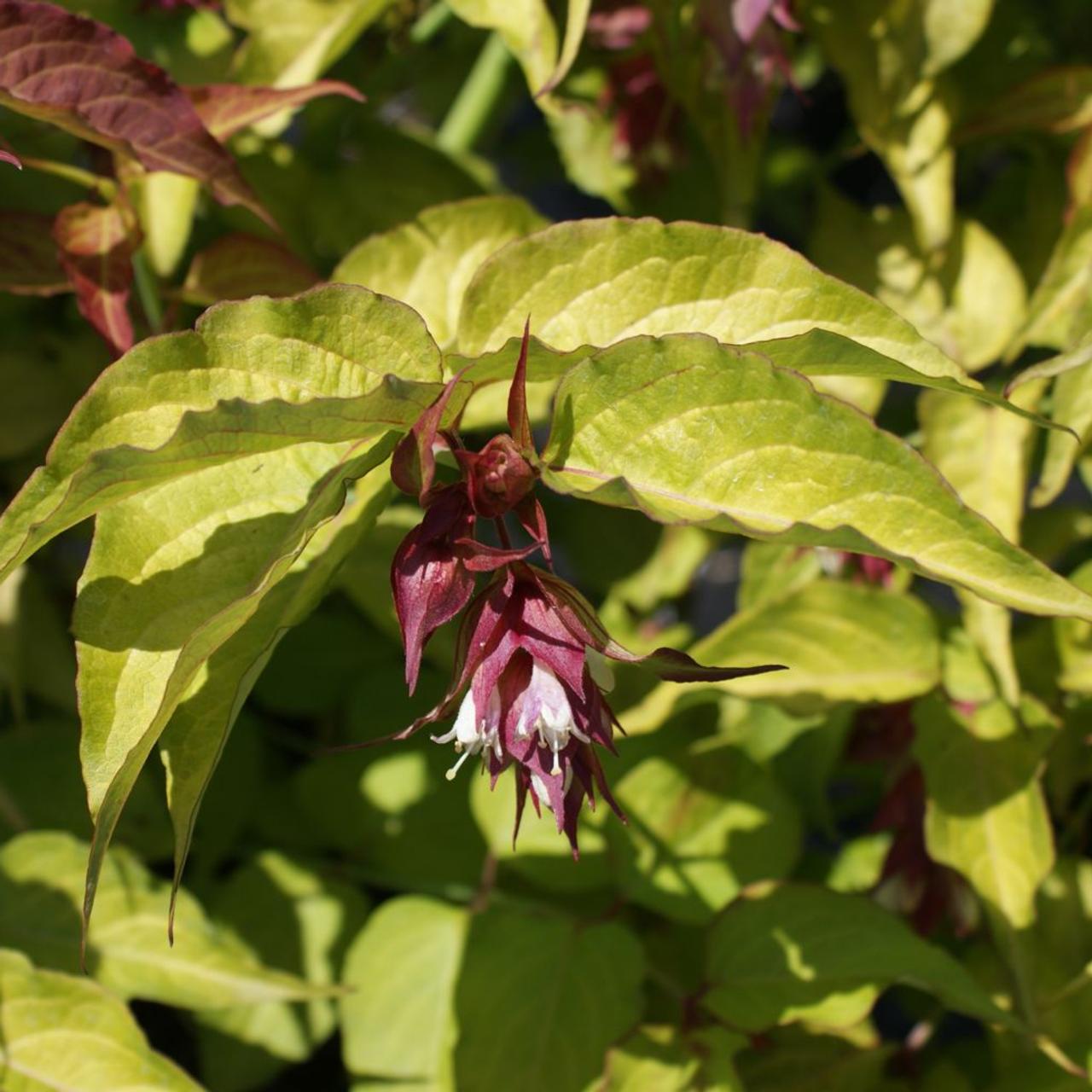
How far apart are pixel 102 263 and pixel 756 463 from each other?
0.42 m

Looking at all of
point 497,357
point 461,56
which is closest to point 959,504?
point 497,357

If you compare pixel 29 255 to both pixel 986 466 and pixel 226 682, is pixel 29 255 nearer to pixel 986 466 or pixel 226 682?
pixel 226 682

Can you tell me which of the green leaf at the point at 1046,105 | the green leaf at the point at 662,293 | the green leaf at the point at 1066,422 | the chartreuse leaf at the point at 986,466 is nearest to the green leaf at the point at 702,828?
the chartreuse leaf at the point at 986,466

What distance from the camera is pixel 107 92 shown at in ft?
2.08

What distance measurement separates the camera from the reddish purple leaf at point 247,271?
0.77 m

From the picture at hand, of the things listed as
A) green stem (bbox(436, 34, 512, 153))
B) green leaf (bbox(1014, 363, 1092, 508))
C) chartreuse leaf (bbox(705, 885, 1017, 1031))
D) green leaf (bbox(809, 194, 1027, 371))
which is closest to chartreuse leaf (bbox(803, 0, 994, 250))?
green leaf (bbox(809, 194, 1027, 371))

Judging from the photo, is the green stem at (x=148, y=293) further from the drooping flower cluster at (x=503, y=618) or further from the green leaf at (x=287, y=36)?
the drooping flower cluster at (x=503, y=618)

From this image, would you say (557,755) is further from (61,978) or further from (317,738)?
(317,738)

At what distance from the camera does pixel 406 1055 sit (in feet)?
2.84

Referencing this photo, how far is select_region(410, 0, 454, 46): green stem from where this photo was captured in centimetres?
104

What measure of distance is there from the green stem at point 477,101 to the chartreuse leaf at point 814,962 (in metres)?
0.71

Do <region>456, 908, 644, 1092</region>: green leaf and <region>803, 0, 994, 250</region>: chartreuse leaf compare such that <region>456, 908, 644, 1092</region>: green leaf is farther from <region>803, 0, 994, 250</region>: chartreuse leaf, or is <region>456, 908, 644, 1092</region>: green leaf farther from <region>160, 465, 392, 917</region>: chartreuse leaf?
<region>803, 0, 994, 250</region>: chartreuse leaf

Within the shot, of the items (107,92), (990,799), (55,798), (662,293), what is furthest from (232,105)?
(990,799)

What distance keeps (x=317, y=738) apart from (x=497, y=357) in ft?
2.51
